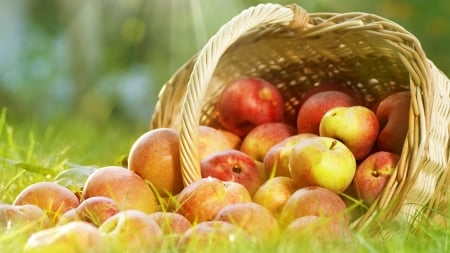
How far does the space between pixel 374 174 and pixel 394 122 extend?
166 mm

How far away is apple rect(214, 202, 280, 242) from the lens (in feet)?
5.82

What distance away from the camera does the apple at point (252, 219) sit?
1.77 metres

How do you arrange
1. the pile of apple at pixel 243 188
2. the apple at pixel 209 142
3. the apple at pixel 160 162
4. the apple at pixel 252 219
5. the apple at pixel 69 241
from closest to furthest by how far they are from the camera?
1. the apple at pixel 69 241
2. the pile of apple at pixel 243 188
3. the apple at pixel 252 219
4. the apple at pixel 160 162
5. the apple at pixel 209 142

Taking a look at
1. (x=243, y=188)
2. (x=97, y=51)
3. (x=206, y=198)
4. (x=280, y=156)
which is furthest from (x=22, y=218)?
(x=97, y=51)

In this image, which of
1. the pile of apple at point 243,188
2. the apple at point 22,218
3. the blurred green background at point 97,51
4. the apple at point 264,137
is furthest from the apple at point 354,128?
the blurred green background at point 97,51

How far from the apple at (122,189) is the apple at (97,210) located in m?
0.13

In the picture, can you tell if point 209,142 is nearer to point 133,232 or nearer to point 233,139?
point 233,139

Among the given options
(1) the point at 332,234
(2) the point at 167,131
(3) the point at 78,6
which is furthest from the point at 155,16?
(1) the point at 332,234

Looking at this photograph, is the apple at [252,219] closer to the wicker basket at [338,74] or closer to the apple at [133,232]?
the apple at [133,232]

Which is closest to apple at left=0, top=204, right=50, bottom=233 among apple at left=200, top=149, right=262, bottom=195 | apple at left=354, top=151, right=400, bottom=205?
apple at left=200, top=149, right=262, bottom=195

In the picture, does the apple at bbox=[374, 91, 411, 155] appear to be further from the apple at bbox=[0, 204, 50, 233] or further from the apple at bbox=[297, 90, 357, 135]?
the apple at bbox=[0, 204, 50, 233]

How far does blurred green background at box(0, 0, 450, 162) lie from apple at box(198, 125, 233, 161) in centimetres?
193

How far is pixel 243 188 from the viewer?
203 centimetres

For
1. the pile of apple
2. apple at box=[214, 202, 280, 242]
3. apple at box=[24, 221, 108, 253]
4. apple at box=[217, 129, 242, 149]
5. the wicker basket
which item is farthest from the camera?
apple at box=[217, 129, 242, 149]
